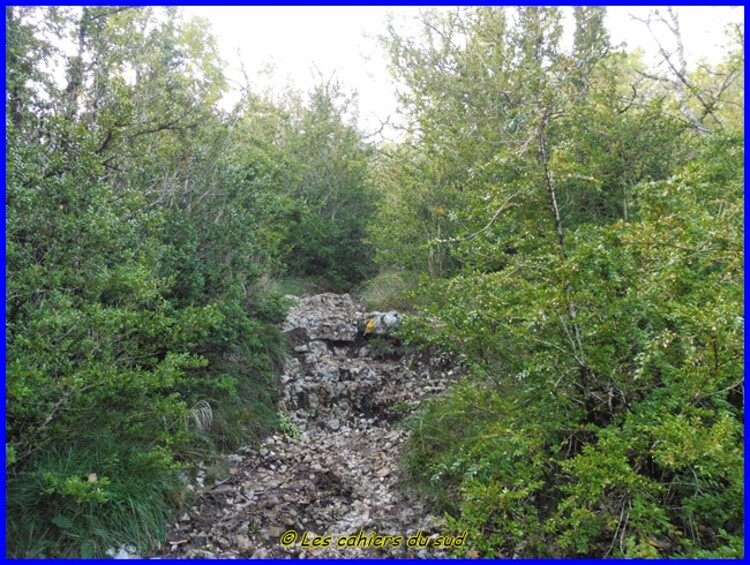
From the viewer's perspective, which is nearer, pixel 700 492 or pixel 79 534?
pixel 700 492

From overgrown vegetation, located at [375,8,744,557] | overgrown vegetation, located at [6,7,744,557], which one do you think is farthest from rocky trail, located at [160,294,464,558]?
overgrown vegetation, located at [375,8,744,557]

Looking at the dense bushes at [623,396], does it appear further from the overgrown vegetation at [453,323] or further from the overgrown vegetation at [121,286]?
the overgrown vegetation at [121,286]

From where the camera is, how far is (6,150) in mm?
2984

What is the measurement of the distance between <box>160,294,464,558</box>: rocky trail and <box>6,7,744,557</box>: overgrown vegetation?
0.22 metres

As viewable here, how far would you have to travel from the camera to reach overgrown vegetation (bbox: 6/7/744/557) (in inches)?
94.3

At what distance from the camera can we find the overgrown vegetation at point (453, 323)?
2.39 meters

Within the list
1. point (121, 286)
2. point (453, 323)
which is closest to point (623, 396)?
point (453, 323)

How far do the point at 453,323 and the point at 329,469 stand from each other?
1.62 metres

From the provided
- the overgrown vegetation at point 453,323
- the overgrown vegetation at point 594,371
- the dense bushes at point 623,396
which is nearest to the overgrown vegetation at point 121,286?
the overgrown vegetation at point 453,323

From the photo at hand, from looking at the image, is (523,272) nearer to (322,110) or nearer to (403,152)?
(403,152)

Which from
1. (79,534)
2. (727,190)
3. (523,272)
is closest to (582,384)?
(523,272)

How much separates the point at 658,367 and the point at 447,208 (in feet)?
15.2

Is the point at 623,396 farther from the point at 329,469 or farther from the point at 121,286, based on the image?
the point at 121,286

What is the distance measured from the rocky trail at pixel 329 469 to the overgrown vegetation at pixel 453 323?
0.73 feet
